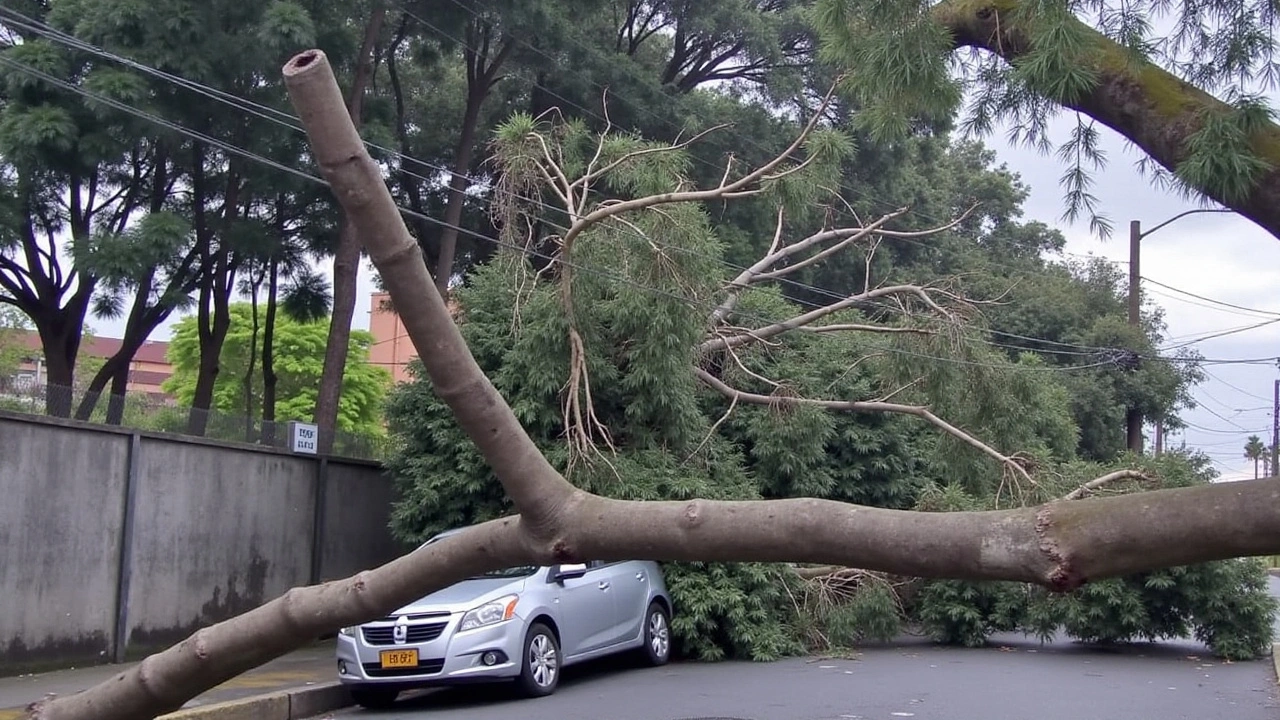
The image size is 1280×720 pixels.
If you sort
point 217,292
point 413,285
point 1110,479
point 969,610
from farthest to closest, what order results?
point 217,292
point 969,610
point 1110,479
point 413,285

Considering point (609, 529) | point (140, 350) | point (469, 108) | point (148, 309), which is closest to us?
point (609, 529)

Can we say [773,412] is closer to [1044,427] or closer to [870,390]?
[870,390]

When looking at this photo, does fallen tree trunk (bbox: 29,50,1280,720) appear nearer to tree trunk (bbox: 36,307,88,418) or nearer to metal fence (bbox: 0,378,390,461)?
metal fence (bbox: 0,378,390,461)

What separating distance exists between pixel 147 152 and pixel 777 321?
31.1 ft

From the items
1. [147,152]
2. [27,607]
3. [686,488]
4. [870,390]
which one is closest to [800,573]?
[686,488]

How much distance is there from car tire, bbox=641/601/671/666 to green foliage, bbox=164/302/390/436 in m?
25.0

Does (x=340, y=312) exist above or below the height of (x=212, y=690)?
above

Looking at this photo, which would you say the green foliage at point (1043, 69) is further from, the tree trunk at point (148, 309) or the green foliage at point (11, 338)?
the green foliage at point (11, 338)

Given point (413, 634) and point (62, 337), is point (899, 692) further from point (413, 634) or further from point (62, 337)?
point (62, 337)

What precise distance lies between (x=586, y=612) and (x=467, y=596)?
53.6 inches

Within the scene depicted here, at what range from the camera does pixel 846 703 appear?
11.7 meters

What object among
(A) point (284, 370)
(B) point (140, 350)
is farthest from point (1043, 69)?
(B) point (140, 350)

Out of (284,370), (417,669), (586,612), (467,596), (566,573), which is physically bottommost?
(417,669)

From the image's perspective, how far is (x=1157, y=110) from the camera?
25.0 feet
